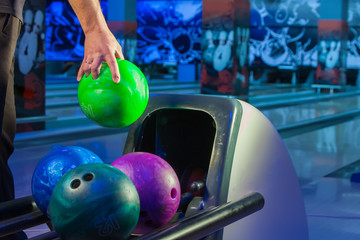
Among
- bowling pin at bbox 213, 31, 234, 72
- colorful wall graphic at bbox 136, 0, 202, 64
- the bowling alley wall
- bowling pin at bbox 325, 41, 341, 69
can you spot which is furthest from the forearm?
colorful wall graphic at bbox 136, 0, 202, 64

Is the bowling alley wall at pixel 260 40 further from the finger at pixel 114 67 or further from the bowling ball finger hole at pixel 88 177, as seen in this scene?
the bowling ball finger hole at pixel 88 177

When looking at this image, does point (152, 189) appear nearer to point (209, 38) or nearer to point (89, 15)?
point (89, 15)

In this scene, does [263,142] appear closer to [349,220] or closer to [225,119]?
[225,119]

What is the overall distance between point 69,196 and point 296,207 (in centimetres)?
86

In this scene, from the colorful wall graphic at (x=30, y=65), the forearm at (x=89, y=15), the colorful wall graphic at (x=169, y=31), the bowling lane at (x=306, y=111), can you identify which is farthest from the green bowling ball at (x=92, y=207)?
the colorful wall graphic at (x=169, y=31)

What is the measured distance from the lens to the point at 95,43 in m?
1.39

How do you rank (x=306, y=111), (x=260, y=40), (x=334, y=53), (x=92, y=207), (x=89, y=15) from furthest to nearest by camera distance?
1. (x=260, y=40)
2. (x=334, y=53)
3. (x=306, y=111)
4. (x=89, y=15)
5. (x=92, y=207)

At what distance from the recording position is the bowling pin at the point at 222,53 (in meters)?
7.67

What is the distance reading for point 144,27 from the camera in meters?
14.4

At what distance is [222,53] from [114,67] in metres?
6.49

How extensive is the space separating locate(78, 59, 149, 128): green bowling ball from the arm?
0.08 feet

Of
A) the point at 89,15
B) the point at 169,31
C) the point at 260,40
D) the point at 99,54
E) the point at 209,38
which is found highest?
the point at 169,31

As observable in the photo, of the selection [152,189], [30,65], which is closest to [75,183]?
[152,189]

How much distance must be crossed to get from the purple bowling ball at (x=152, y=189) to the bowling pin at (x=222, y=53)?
6425mm
